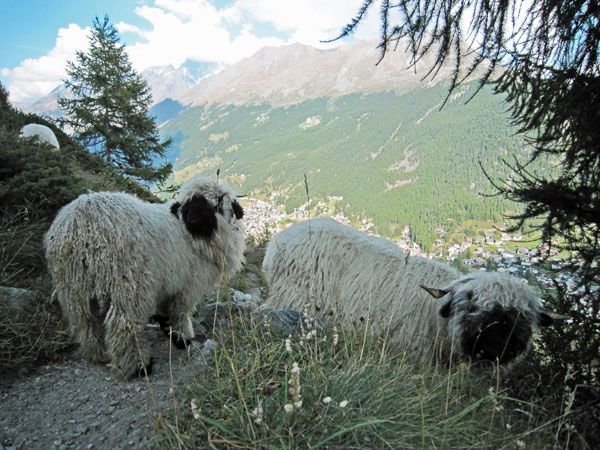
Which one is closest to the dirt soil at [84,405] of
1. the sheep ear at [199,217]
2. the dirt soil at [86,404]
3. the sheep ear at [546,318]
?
the dirt soil at [86,404]

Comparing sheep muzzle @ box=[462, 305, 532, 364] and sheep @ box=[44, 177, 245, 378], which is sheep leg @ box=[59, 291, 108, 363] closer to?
sheep @ box=[44, 177, 245, 378]

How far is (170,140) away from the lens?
24938mm

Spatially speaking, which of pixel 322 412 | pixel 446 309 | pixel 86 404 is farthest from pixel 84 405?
pixel 446 309

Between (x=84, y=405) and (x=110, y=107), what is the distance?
74.4 ft

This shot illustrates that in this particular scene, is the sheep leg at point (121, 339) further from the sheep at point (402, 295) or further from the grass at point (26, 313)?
the sheep at point (402, 295)

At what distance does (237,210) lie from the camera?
18.0 ft

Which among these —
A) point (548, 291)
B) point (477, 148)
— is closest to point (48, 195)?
point (548, 291)

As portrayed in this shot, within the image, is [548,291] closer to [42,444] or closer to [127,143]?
[42,444]

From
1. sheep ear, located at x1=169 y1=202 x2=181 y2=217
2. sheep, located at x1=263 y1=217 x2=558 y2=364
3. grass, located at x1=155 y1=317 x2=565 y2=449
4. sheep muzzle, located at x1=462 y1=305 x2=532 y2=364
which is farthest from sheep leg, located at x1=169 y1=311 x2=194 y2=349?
sheep muzzle, located at x1=462 y1=305 x2=532 y2=364

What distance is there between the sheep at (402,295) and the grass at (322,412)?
68 centimetres

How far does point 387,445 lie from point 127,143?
2356 centimetres

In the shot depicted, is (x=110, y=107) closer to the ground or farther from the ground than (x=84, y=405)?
farther from the ground

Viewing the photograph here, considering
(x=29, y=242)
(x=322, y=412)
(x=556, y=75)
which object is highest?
(x=556, y=75)

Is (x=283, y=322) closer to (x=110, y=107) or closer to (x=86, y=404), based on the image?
(x=86, y=404)
